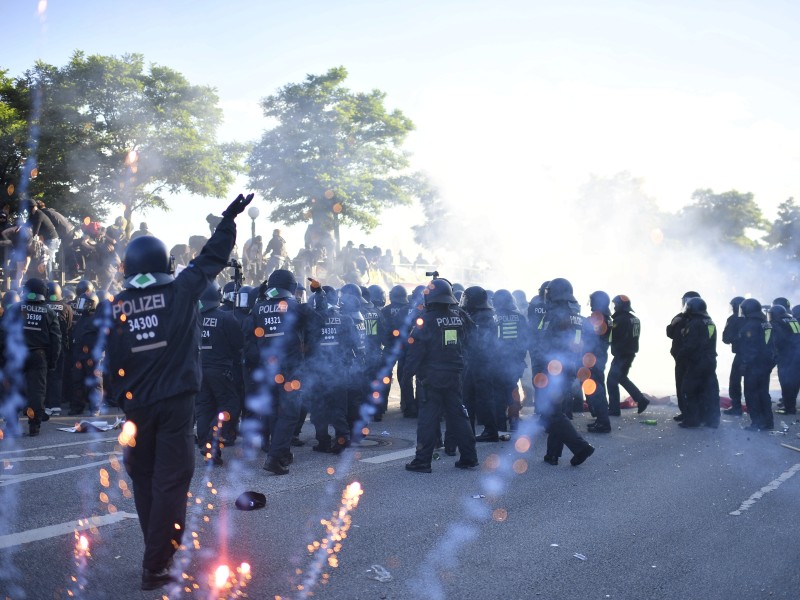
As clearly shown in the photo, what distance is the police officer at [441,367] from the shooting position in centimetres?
789

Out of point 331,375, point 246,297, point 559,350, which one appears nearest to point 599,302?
point 559,350

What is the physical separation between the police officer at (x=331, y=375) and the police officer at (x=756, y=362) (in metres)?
6.66

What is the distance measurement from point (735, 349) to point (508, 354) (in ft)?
15.0

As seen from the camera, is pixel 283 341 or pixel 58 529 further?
pixel 283 341

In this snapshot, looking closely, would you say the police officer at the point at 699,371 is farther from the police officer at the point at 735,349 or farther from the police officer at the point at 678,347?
the police officer at the point at 735,349

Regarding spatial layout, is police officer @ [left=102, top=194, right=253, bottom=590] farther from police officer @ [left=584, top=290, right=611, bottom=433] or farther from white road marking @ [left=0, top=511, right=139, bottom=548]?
police officer @ [left=584, top=290, right=611, bottom=433]

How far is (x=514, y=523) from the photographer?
5793 mm

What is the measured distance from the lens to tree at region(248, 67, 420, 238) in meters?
34.2

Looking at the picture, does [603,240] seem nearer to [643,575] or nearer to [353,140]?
[353,140]

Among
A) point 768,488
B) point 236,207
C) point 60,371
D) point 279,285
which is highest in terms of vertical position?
point 236,207

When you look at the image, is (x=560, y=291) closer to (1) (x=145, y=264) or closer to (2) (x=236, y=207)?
(2) (x=236, y=207)

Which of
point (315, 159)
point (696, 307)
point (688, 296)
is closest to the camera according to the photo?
point (696, 307)

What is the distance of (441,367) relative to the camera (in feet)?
26.1

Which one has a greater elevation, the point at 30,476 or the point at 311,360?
the point at 311,360
